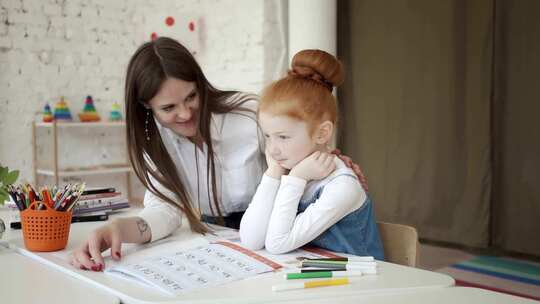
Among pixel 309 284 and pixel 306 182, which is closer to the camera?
pixel 309 284

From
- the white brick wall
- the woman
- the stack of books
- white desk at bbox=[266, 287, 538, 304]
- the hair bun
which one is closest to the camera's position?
white desk at bbox=[266, 287, 538, 304]

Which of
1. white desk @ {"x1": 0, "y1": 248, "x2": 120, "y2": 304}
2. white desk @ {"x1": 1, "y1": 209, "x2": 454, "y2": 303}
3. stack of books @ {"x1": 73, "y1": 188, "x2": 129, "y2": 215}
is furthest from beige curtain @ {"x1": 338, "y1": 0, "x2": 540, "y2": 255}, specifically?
white desk @ {"x1": 0, "y1": 248, "x2": 120, "y2": 304}

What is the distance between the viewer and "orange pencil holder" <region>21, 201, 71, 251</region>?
4.09 ft

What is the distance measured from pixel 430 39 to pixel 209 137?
7.86 ft

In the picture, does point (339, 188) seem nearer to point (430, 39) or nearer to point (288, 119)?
point (288, 119)

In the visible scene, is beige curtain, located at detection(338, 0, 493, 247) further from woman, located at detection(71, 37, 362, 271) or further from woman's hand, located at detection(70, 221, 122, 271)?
woman's hand, located at detection(70, 221, 122, 271)

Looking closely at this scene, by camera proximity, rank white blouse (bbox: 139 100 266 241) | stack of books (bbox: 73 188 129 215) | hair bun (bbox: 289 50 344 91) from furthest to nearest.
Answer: stack of books (bbox: 73 188 129 215) < white blouse (bbox: 139 100 266 241) < hair bun (bbox: 289 50 344 91)

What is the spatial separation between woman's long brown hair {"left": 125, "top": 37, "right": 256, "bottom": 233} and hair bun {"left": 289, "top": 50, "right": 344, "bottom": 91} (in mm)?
308

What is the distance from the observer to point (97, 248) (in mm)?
1137

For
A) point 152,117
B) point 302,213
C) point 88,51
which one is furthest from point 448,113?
point 88,51

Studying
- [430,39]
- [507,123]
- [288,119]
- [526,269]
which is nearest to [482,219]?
[526,269]

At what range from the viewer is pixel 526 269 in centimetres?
314

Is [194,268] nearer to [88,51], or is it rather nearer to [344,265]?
[344,265]

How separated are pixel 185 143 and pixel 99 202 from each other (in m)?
0.37
